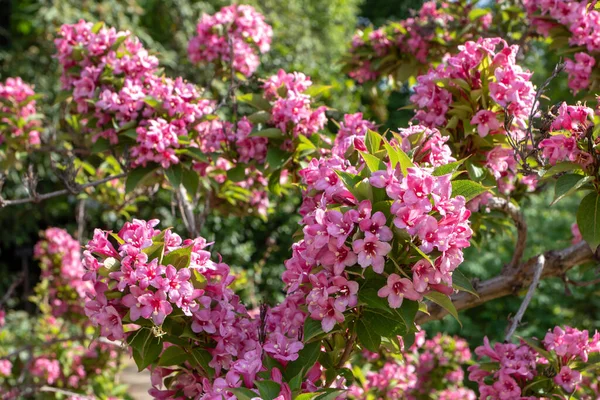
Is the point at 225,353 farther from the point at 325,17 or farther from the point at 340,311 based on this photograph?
the point at 325,17

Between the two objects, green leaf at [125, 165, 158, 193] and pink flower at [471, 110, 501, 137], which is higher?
pink flower at [471, 110, 501, 137]

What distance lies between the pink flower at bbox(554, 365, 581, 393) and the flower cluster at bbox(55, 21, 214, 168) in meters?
1.36

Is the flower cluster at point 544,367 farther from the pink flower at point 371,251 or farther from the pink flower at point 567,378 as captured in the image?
the pink flower at point 371,251

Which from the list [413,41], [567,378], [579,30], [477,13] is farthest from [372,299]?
[477,13]

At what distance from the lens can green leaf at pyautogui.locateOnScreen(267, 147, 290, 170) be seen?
2.22m

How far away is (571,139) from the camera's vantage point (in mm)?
1542

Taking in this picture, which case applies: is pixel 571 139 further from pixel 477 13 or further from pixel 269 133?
pixel 477 13

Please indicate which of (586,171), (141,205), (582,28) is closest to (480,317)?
(141,205)

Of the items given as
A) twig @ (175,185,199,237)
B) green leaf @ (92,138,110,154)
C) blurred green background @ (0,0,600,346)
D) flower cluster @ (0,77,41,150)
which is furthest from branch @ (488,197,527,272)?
blurred green background @ (0,0,600,346)

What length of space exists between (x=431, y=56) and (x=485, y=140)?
128 centimetres

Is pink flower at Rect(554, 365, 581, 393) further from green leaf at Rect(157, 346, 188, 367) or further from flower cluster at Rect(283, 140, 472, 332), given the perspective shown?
green leaf at Rect(157, 346, 188, 367)

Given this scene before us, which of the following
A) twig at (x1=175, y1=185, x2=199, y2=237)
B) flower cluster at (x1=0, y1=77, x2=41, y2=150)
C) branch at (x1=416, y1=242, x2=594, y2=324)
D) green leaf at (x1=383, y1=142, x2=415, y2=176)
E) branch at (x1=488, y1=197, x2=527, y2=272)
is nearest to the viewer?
green leaf at (x1=383, y1=142, x2=415, y2=176)

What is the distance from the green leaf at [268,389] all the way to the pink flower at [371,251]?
28 centimetres

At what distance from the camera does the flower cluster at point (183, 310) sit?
4.50 feet
